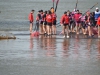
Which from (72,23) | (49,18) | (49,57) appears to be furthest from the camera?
(72,23)

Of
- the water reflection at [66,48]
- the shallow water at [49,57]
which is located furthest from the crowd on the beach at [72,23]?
the shallow water at [49,57]

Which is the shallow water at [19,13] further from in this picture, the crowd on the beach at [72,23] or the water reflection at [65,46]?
the water reflection at [65,46]

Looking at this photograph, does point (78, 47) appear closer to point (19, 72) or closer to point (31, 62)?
point (31, 62)

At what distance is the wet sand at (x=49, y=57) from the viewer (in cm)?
1817

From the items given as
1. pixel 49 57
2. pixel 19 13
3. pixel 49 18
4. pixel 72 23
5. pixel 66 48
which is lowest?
pixel 49 57

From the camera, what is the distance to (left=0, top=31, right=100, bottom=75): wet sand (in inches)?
715

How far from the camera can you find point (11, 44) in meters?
26.8

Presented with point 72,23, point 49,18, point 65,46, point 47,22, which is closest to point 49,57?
point 65,46

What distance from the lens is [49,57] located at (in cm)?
2153

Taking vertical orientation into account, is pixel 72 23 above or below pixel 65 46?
above

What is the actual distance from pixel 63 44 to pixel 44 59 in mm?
6235

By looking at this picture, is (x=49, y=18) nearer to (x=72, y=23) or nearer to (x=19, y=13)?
(x=72, y=23)

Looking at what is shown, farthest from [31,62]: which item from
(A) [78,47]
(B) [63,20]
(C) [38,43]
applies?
(B) [63,20]

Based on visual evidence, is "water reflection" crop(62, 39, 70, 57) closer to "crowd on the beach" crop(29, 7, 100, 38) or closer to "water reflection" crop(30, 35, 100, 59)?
"water reflection" crop(30, 35, 100, 59)
